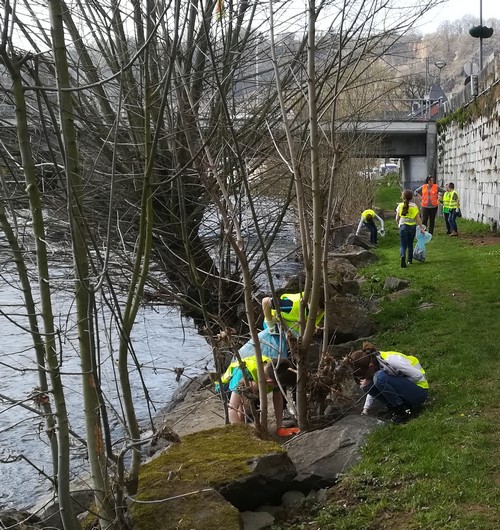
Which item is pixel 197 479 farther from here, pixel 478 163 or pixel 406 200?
pixel 478 163

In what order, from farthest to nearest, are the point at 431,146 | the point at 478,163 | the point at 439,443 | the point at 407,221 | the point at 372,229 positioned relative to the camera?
the point at 431,146 → the point at 478,163 → the point at 372,229 → the point at 407,221 → the point at 439,443

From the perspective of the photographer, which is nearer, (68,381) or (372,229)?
(68,381)

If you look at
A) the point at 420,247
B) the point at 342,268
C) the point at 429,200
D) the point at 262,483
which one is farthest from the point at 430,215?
the point at 262,483

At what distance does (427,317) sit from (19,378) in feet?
21.6

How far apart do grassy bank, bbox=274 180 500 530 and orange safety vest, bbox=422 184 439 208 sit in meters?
9.01

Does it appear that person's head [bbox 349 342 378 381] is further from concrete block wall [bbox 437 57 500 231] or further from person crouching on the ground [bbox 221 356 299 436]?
concrete block wall [bbox 437 57 500 231]

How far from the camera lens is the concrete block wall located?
2081 centimetres

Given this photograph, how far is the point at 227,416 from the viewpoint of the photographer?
769 cm

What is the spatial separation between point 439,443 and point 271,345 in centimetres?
203

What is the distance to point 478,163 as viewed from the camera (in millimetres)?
23625

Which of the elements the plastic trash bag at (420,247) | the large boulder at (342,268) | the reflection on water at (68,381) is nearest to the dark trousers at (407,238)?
the plastic trash bag at (420,247)

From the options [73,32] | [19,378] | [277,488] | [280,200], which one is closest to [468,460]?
[277,488]

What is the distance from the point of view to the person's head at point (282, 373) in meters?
7.57

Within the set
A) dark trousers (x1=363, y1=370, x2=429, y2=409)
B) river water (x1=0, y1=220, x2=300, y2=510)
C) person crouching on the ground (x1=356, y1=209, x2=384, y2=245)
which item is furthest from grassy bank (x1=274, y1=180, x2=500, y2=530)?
person crouching on the ground (x1=356, y1=209, x2=384, y2=245)
